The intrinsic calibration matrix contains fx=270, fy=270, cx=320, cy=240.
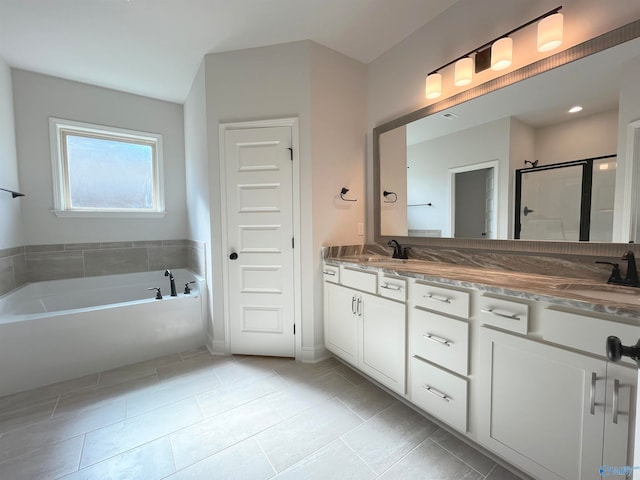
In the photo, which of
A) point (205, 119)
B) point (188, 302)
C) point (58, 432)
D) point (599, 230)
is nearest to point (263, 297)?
point (188, 302)

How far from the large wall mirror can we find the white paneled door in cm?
102

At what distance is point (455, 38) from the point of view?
73.9 inches

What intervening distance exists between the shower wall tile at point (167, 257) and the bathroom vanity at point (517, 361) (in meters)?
2.74

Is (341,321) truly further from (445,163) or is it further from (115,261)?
(115,261)

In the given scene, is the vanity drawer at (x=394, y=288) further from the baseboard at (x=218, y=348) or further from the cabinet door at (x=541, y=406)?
the baseboard at (x=218, y=348)

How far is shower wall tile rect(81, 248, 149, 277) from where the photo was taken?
3.04 m

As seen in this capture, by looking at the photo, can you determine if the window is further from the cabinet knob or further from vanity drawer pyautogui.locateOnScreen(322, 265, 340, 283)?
the cabinet knob

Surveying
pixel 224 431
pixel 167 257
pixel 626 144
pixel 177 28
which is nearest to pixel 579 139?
pixel 626 144

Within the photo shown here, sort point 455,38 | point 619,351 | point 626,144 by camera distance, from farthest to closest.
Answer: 1. point 455,38
2. point 626,144
3. point 619,351

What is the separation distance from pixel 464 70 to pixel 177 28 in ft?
6.93

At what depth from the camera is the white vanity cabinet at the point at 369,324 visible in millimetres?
1708

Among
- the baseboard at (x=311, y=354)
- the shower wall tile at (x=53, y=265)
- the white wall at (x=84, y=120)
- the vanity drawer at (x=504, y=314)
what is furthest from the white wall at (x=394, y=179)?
the shower wall tile at (x=53, y=265)

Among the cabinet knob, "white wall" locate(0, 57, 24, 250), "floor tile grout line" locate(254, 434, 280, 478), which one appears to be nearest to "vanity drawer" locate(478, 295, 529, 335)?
the cabinet knob

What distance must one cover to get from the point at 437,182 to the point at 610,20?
1107 millimetres
